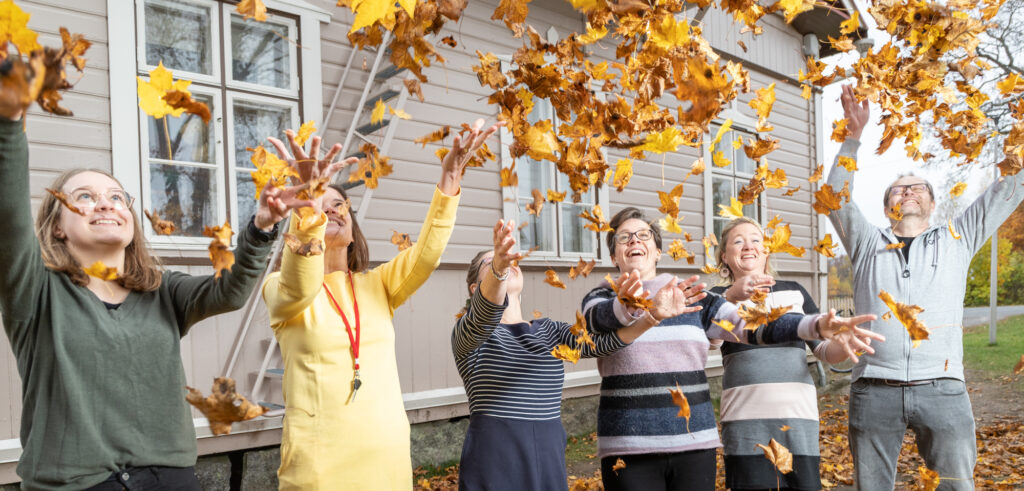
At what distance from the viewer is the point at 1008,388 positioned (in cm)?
944

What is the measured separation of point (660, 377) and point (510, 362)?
1.81 ft

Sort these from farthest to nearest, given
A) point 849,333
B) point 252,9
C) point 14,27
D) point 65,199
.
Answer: point 849,333 → point 252,9 → point 65,199 → point 14,27

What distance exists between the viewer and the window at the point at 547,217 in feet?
20.3

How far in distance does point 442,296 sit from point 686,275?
10.5 ft

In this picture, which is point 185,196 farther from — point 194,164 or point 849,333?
point 849,333

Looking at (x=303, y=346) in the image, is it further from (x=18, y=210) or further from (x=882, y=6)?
(x=882, y=6)

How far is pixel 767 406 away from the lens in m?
2.73

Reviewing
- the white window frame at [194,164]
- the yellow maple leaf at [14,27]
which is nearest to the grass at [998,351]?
the white window frame at [194,164]

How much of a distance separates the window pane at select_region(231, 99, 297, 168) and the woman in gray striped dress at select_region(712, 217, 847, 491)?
10.3ft

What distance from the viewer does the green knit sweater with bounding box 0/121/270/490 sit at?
5.20 ft

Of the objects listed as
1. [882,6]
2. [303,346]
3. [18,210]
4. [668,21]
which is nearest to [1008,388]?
[882,6]

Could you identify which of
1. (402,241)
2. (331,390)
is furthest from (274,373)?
(331,390)

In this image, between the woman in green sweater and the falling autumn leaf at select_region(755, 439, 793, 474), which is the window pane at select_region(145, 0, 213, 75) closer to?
the woman in green sweater

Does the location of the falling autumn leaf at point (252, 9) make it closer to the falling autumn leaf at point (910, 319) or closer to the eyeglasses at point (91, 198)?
the eyeglasses at point (91, 198)
